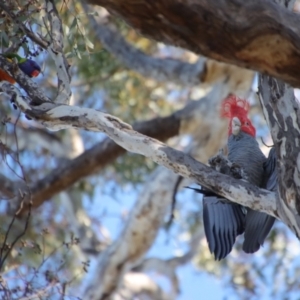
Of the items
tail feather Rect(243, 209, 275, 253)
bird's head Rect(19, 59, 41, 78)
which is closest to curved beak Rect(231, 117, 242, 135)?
tail feather Rect(243, 209, 275, 253)

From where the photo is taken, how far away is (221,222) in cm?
301

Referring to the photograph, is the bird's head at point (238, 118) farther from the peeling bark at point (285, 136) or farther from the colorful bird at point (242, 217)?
the peeling bark at point (285, 136)

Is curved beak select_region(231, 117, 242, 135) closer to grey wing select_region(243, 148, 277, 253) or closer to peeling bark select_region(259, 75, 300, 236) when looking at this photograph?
grey wing select_region(243, 148, 277, 253)

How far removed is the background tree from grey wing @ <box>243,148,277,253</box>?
40 centimetres

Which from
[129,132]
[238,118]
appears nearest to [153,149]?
[129,132]

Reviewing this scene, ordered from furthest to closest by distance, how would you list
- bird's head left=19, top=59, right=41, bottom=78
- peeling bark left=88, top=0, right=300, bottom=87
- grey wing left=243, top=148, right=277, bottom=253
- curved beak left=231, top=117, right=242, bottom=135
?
curved beak left=231, top=117, right=242, bottom=135 < bird's head left=19, top=59, right=41, bottom=78 < grey wing left=243, top=148, right=277, bottom=253 < peeling bark left=88, top=0, right=300, bottom=87

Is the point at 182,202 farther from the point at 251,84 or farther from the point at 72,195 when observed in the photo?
the point at 251,84

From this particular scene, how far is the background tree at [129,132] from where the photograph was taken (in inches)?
81.4

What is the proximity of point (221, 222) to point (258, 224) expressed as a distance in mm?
138

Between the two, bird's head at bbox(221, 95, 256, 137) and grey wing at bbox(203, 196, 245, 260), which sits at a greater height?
bird's head at bbox(221, 95, 256, 137)

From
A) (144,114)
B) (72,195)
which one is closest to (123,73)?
(144,114)

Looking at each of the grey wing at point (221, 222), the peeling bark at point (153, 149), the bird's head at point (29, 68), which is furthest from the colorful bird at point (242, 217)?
the bird's head at point (29, 68)

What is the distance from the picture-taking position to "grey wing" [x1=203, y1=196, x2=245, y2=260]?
118 inches

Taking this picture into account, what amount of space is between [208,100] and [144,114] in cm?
212
